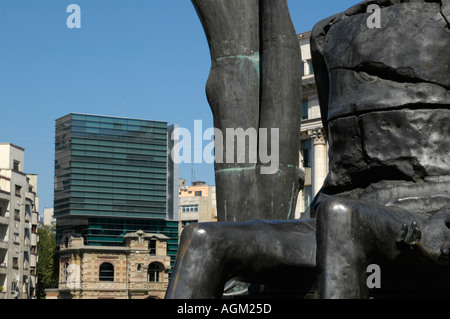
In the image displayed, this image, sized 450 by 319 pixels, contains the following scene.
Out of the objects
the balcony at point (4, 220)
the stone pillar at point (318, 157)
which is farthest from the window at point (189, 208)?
the stone pillar at point (318, 157)

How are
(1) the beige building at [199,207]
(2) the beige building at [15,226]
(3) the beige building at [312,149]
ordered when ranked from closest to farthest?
1. (3) the beige building at [312,149]
2. (2) the beige building at [15,226]
3. (1) the beige building at [199,207]

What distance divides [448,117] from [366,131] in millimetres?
354

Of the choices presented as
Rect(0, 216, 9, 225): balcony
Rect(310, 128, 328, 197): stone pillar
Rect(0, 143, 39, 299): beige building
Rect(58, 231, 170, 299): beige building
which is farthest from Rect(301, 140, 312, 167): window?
Rect(58, 231, 170, 299): beige building

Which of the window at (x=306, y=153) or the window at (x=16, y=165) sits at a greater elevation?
the window at (x=16, y=165)

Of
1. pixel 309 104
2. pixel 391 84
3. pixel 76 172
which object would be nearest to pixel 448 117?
pixel 391 84

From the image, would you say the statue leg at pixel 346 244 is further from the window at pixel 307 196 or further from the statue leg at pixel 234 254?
the window at pixel 307 196

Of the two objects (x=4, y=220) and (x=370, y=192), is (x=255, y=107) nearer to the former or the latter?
(x=370, y=192)

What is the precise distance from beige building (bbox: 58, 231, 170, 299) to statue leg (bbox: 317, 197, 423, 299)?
113536mm

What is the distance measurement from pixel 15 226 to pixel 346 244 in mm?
76888

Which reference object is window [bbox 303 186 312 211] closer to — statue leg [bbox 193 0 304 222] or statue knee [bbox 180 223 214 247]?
→ statue leg [bbox 193 0 304 222]

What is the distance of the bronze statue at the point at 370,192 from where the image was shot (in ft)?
11.4

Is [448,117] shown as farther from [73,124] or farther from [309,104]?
[73,124]

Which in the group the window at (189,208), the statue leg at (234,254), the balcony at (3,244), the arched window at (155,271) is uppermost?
the window at (189,208)

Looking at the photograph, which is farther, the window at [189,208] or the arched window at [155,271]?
the window at [189,208]
